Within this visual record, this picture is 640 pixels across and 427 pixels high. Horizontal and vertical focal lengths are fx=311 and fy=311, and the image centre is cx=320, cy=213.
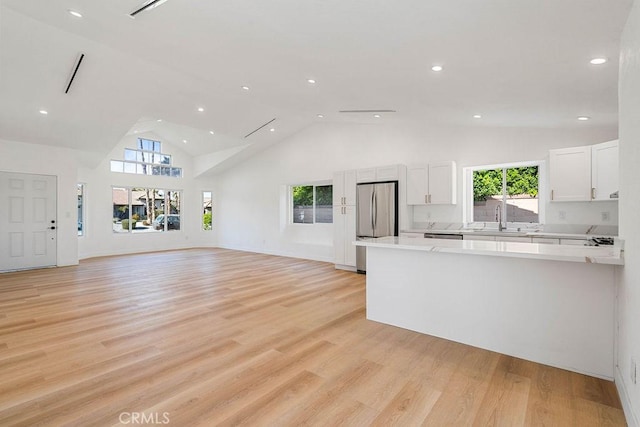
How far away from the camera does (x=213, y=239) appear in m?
10.9

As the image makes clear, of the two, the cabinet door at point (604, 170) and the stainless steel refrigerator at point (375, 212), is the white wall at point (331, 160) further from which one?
the stainless steel refrigerator at point (375, 212)

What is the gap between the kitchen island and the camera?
2301mm

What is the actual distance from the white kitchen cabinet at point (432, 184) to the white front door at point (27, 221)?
25.0ft

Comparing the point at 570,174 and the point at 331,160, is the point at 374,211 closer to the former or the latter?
the point at 331,160

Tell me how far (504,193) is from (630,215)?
12.5 ft

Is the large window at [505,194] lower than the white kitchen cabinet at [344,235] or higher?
higher

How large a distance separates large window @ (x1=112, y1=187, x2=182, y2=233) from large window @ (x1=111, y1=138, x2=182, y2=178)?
0.54 meters

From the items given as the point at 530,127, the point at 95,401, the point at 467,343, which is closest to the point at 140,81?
the point at 95,401

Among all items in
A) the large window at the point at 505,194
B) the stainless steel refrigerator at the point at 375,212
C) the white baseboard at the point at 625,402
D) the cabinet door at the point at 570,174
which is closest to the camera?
the white baseboard at the point at 625,402

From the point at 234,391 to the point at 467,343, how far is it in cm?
206

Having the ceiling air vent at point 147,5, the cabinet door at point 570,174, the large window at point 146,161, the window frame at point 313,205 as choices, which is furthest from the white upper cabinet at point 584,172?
the large window at point 146,161

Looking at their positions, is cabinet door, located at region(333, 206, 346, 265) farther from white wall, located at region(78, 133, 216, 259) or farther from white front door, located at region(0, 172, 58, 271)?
white front door, located at region(0, 172, 58, 271)

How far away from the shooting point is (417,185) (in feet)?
19.2

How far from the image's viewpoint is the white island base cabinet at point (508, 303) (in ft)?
7.59
